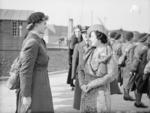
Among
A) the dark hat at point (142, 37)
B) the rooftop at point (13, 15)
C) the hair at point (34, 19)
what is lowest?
the dark hat at point (142, 37)

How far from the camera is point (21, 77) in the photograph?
12.8 ft

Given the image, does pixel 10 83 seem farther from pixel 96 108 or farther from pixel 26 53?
pixel 96 108

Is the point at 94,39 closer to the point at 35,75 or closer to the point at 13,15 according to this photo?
the point at 35,75

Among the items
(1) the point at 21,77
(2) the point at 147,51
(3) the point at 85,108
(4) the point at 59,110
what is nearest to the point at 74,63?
(4) the point at 59,110

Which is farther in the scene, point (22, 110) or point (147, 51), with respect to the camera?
point (147, 51)

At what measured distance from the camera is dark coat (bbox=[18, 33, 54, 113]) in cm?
389

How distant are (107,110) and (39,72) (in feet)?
3.42

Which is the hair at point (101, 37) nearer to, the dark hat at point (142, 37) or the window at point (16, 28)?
the dark hat at point (142, 37)

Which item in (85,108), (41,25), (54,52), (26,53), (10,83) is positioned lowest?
(54,52)

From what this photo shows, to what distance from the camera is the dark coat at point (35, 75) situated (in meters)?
3.89

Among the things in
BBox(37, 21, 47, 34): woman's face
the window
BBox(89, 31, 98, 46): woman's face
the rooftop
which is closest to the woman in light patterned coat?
BBox(89, 31, 98, 46): woman's face

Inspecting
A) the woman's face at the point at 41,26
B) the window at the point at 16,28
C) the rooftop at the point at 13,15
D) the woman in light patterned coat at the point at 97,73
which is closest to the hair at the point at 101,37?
the woman in light patterned coat at the point at 97,73

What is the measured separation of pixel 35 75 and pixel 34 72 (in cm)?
4

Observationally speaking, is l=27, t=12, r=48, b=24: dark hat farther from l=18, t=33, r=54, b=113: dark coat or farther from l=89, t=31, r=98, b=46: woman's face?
l=89, t=31, r=98, b=46: woman's face
